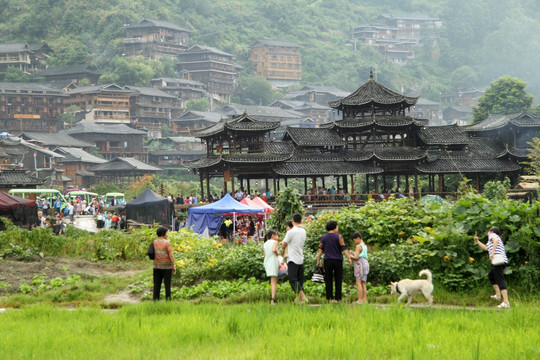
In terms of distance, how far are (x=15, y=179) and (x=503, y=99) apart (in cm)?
4573

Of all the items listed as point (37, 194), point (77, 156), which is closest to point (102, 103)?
point (77, 156)

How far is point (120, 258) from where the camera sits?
2058 centimetres

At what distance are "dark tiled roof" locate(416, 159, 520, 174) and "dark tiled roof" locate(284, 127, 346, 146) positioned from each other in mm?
5791

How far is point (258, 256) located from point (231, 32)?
109215mm

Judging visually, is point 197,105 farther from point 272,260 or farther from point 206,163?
point 272,260

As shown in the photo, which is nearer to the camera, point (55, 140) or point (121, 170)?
point (121, 170)

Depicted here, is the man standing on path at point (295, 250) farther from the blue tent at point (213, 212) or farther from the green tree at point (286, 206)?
the blue tent at point (213, 212)

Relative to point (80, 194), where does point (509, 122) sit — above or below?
above

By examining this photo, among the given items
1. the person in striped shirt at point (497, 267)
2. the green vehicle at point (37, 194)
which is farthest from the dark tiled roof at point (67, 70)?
the person in striped shirt at point (497, 267)

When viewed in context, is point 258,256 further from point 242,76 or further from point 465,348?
point 242,76

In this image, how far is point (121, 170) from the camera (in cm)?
6494

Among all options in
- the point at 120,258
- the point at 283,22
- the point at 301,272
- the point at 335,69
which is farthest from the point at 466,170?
the point at 283,22

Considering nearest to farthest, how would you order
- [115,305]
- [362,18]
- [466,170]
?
[115,305]
[466,170]
[362,18]

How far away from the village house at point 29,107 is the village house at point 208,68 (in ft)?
79.5
